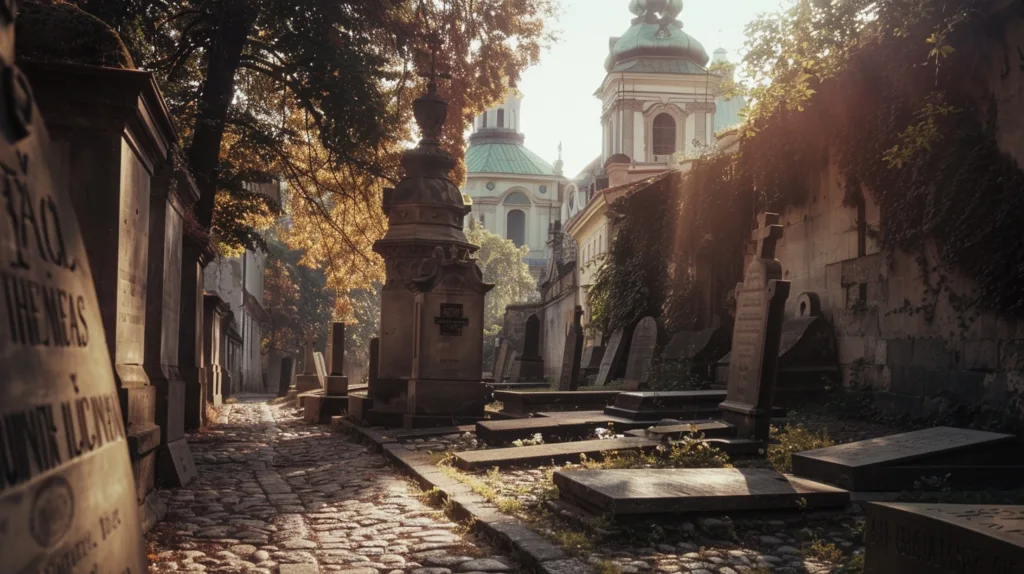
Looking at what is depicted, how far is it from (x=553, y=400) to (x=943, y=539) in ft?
32.2

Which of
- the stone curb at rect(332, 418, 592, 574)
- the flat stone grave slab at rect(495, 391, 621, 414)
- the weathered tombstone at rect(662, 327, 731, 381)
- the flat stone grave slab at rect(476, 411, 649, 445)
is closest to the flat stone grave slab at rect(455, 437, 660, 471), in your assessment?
the stone curb at rect(332, 418, 592, 574)

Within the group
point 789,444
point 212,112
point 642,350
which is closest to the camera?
point 789,444

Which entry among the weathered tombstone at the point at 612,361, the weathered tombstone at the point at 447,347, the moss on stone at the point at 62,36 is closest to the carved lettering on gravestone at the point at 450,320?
the weathered tombstone at the point at 447,347

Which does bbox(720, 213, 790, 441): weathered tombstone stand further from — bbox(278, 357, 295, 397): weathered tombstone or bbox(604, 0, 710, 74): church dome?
bbox(604, 0, 710, 74): church dome

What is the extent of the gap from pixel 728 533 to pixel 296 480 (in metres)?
4.42

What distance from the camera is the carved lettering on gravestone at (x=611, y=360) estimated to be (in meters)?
18.8

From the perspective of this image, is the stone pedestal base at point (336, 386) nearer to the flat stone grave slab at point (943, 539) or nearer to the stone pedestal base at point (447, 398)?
the stone pedestal base at point (447, 398)

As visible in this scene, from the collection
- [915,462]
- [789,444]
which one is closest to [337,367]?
[789,444]

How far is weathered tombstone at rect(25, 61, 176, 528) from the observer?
5.42 metres

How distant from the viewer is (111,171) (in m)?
5.62

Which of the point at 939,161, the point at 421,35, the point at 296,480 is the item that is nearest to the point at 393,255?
the point at 421,35

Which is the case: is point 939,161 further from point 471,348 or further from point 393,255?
point 393,255

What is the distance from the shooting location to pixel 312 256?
21.9 meters

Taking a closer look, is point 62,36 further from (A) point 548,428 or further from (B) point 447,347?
(B) point 447,347
